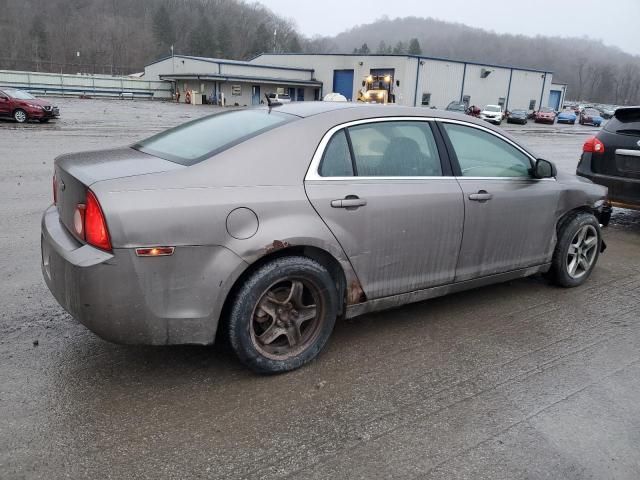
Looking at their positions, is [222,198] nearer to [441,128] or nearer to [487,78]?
[441,128]

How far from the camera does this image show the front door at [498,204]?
3902 millimetres

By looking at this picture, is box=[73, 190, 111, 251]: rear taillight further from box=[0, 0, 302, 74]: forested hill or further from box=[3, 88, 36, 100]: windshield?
box=[0, 0, 302, 74]: forested hill

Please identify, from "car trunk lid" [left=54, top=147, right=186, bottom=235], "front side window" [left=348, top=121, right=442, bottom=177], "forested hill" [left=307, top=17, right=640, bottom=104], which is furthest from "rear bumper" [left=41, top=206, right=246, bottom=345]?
"forested hill" [left=307, top=17, right=640, bottom=104]

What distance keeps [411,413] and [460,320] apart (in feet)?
4.54

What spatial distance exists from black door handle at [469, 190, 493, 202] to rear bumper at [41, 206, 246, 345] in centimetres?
185

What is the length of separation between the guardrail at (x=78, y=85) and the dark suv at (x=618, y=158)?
5501cm

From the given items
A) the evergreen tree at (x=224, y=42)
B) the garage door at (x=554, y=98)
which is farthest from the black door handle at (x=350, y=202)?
the evergreen tree at (x=224, y=42)

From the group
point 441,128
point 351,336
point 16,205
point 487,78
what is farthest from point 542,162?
point 487,78

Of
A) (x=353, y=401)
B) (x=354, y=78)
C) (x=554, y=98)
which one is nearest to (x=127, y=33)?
(x=354, y=78)

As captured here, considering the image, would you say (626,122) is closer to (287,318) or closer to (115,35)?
(287,318)

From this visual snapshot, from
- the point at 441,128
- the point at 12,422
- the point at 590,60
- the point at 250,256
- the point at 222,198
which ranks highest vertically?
the point at 590,60

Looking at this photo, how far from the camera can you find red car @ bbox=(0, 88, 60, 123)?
2061 cm

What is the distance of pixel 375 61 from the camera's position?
52.7 m

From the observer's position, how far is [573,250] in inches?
Answer: 190
